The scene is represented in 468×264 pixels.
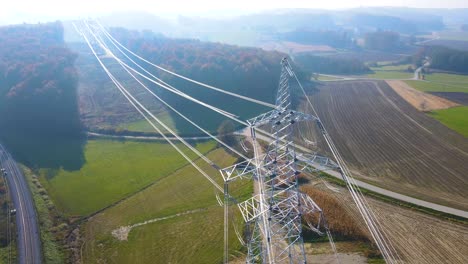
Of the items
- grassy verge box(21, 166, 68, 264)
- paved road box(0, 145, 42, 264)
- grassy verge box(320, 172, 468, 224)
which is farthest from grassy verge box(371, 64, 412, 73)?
paved road box(0, 145, 42, 264)

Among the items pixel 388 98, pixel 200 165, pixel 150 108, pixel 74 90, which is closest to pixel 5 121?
pixel 74 90

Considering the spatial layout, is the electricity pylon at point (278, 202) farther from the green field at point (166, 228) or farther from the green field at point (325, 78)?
the green field at point (325, 78)

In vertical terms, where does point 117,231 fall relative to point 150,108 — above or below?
below

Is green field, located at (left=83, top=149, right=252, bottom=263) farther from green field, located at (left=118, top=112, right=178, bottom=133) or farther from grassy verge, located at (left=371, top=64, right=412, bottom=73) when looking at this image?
grassy verge, located at (left=371, top=64, right=412, bottom=73)

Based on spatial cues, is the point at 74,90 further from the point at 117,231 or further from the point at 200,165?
the point at 117,231

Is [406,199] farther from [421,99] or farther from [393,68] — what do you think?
[393,68]

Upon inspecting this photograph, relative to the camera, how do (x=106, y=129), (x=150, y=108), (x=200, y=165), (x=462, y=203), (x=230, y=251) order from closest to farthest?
(x=230, y=251) < (x=462, y=203) < (x=200, y=165) < (x=106, y=129) < (x=150, y=108)
